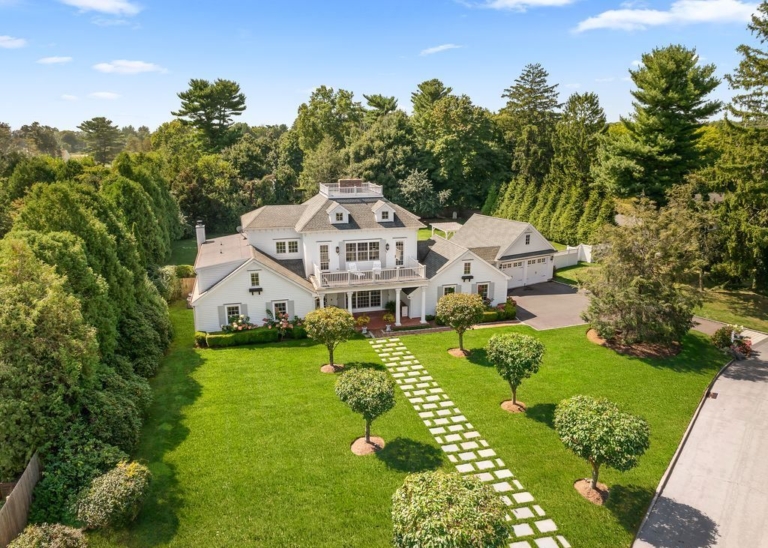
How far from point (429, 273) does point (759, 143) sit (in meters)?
23.0

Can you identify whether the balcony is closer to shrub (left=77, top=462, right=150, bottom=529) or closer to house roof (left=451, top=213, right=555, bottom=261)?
house roof (left=451, top=213, right=555, bottom=261)

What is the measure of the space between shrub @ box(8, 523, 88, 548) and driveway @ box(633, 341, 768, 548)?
15.5 metres

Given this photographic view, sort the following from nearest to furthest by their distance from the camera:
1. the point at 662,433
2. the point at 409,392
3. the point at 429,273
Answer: the point at 662,433 < the point at 409,392 < the point at 429,273

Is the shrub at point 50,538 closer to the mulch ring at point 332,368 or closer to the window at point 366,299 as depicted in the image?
the mulch ring at point 332,368

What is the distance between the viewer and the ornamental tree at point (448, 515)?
33.8 feet

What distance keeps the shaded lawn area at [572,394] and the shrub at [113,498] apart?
12.3 m

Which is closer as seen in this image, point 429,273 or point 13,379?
point 13,379

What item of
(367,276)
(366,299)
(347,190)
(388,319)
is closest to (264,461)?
(388,319)

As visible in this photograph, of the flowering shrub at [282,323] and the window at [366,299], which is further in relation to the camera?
the window at [366,299]

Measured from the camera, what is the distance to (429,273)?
33.0 metres

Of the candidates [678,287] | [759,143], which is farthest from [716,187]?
[678,287]

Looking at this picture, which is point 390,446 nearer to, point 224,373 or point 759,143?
point 224,373

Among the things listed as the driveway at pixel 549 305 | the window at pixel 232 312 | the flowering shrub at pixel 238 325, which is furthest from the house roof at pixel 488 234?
the window at pixel 232 312

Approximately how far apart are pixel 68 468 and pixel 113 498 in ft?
7.85
